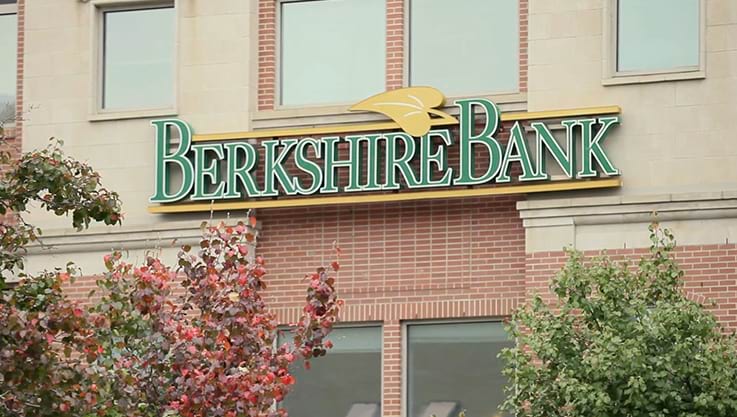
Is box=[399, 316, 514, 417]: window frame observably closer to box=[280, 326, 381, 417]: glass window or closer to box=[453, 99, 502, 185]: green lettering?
box=[280, 326, 381, 417]: glass window

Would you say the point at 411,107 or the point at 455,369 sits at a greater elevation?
the point at 411,107

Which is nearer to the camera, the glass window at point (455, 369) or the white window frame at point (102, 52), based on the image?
the glass window at point (455, 369)

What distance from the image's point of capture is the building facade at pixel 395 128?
2578 centimetres

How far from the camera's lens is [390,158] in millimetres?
26781

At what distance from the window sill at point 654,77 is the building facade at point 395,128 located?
0.02 m

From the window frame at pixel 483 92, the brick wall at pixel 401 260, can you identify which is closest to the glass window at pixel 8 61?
the brick wall at pixel 401 260

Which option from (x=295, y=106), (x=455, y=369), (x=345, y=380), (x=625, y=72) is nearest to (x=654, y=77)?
(x=625, y=72)

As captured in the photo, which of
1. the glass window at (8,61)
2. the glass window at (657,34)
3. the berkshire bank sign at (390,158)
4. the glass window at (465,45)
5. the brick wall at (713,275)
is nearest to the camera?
the brick wall at (713,275)

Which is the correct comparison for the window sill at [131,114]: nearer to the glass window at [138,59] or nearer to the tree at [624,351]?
the glass window at [138,59]

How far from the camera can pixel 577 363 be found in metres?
22.1

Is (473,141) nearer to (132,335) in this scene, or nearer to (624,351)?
(624,351)

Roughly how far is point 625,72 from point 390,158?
3469mm

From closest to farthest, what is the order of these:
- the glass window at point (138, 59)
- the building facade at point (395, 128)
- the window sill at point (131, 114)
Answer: the building facade at point (395, 128) → the window sill at point (131, 114) → the glass window at point (138, 59)

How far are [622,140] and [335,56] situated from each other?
4.79m
